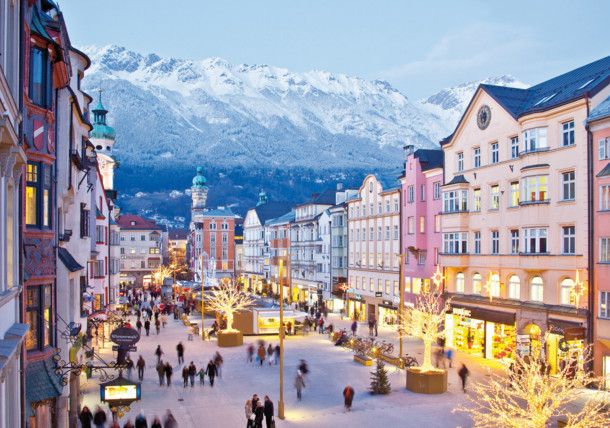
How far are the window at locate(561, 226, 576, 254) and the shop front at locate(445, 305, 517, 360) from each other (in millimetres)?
5884

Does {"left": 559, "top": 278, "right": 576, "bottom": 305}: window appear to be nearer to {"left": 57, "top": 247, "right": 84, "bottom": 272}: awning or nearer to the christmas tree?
the christmas tree

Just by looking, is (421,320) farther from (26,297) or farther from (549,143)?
(26,297)

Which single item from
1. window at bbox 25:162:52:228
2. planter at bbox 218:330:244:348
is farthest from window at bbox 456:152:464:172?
window at bbox 25:162:52:228

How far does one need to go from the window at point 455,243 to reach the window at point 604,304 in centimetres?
1257

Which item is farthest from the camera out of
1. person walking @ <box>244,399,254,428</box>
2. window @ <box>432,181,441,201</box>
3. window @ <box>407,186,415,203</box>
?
window @ <box>407,186,415,203</box>

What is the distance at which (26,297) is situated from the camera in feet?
48.6

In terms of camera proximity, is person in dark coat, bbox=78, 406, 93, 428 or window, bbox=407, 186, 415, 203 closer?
person in dark coat, bbox=78, 406, 93, 428

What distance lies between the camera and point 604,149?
1226 inches

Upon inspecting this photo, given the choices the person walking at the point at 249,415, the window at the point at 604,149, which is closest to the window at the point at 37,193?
the person walking at the point at 249,415

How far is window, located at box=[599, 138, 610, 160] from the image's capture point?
31.0 metres

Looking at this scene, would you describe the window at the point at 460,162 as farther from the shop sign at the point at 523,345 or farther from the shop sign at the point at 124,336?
the shop sign at the point at 124,336

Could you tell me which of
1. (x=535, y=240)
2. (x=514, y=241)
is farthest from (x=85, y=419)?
(x=514, y=241)

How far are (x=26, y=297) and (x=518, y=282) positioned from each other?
29.8 metres

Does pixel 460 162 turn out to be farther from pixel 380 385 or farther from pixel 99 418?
pixel 99 418
